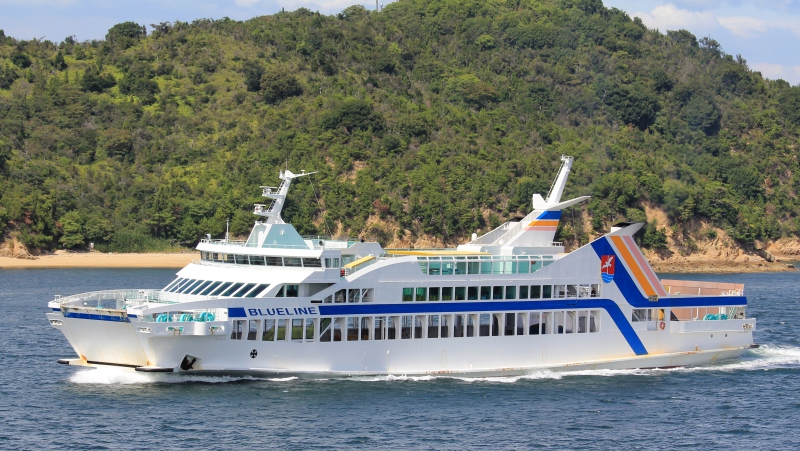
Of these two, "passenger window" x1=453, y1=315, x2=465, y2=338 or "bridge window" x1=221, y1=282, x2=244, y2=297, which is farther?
"passenger window" x1=453, y1=315, x2=465, y2=338

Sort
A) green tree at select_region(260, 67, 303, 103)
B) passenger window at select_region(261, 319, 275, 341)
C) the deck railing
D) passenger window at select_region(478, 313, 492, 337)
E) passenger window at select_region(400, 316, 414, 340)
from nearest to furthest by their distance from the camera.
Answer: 1. passenger window at select_region(261, 319, 275, 341)
2. passenger window at select_region(400, 316, 414, 340)
3. passenger window at select_region(478, 313, 492, 337)
4. the deck railing
5. green tree at select_region(260, 67, 303, 103)

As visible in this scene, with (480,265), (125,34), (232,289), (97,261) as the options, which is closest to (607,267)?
(480,265)

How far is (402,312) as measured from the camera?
109ft

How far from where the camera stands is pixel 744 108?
121 meters

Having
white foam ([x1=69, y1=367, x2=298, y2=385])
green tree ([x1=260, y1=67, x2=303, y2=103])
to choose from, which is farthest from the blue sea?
green tree ([x1=260, y1=67, x2=303, y2=103])

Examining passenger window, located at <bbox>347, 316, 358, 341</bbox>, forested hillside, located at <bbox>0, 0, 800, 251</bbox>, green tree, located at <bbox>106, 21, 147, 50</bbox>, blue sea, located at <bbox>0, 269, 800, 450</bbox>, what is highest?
green tree, located at <bbox>106, 21, 147, 50</bbox>

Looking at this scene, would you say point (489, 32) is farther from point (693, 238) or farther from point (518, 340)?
point (518, 340)

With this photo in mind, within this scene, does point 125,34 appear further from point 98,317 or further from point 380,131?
point 98,317

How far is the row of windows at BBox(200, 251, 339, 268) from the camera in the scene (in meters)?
32.6

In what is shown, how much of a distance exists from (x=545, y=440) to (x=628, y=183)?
229ft

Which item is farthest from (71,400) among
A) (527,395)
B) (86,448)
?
(527,395)

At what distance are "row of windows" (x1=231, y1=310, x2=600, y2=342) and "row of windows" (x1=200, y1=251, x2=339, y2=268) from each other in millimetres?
1869

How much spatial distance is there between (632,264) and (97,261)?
5688 cm

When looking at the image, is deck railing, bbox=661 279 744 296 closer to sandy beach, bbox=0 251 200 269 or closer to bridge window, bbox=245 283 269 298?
bridge window, bbox=245 283 269 298
